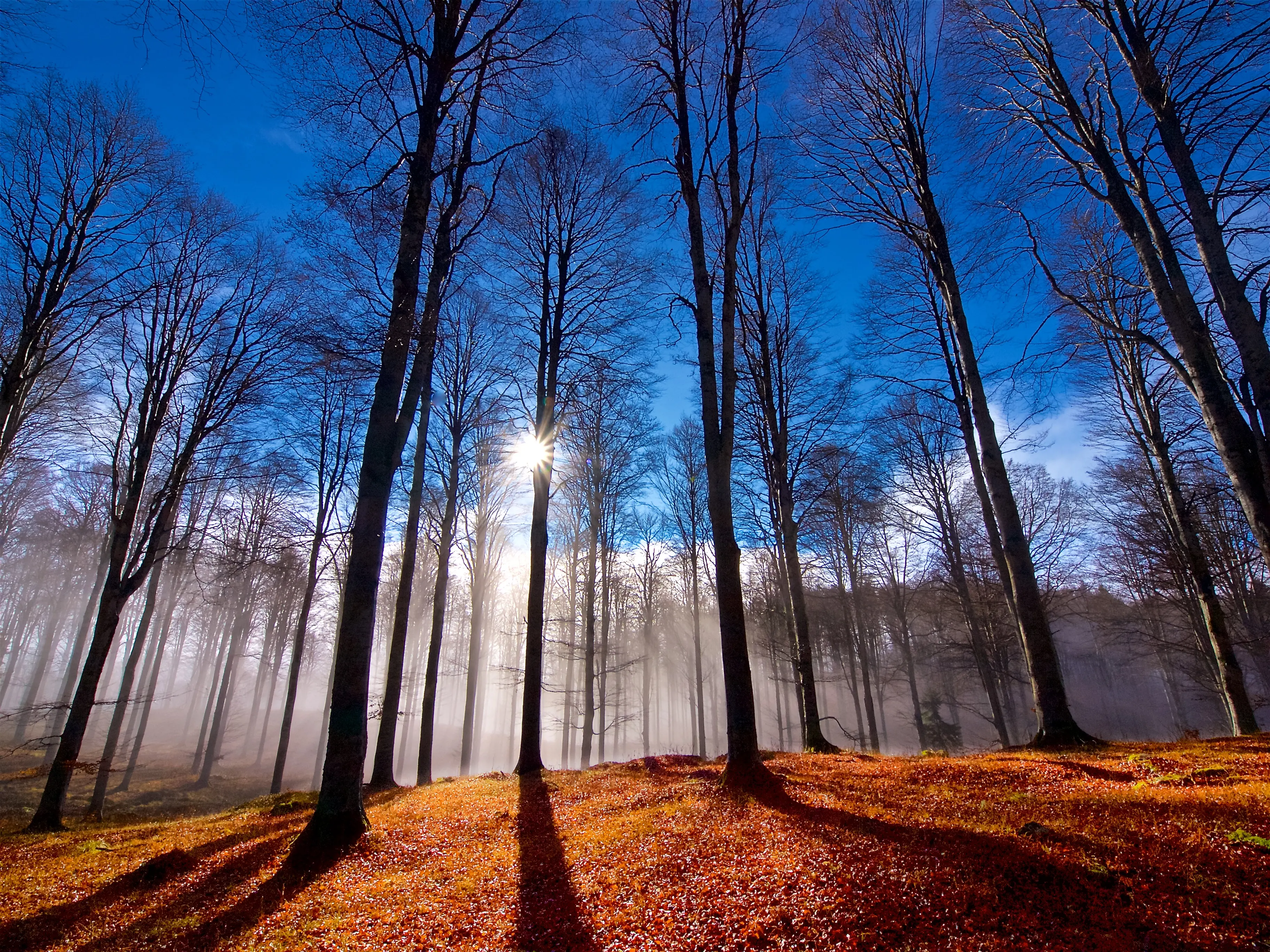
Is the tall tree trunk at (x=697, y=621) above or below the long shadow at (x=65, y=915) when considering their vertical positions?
above

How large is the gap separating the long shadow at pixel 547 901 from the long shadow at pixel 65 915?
3250mm

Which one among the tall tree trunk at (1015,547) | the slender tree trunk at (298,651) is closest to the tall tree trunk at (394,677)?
the slender tree trunk at (298,651)

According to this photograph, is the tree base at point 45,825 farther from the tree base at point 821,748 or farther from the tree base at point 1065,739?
the tree base at point 1065,739

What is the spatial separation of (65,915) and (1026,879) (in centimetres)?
726

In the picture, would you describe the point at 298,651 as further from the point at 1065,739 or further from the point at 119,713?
the point at 1065,739

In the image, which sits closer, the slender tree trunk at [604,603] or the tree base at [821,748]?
the tree base at [821,748]

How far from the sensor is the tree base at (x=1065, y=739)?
7781mm

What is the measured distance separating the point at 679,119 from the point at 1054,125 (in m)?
6.10

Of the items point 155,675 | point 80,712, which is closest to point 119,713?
point 80,712

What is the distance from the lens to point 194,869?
→ 5.24 meters

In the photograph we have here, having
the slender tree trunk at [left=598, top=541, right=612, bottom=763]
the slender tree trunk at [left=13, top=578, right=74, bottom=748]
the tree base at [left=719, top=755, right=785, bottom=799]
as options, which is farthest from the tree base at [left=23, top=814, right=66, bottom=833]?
the slender tree trunk at [left=13, top=578, right=74, bottom=748]

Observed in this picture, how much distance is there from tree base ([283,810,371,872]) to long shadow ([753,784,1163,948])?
462cm

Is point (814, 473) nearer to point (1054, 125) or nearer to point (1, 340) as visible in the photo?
point (1054, 125)

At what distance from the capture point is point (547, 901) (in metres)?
3.72
